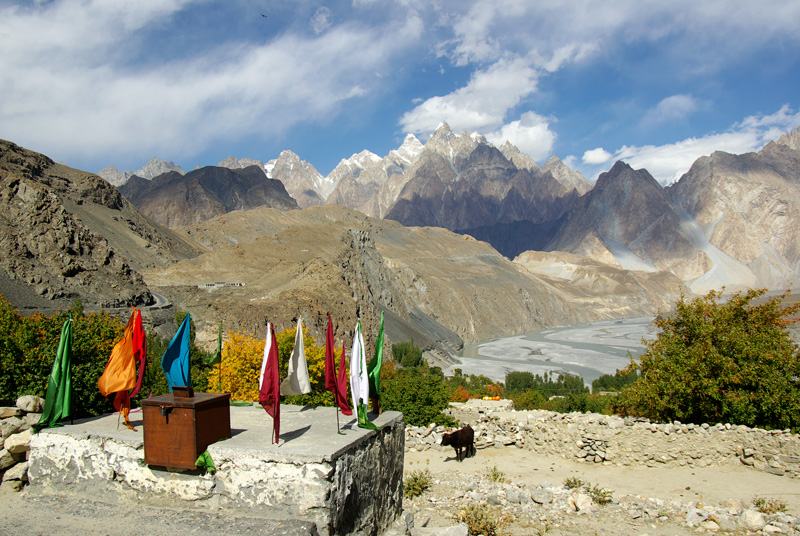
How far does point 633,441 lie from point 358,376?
38.8 ft

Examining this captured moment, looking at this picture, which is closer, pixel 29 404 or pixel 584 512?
pixel 29 404

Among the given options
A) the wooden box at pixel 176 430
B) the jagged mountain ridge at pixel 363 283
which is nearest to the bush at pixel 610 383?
the jagged mountain ridge at pixel 363 283

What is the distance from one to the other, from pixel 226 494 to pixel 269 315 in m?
36.5

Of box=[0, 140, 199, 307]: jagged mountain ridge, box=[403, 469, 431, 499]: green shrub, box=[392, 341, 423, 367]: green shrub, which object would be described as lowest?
box=[392, 341, 423, 367]: green shrub

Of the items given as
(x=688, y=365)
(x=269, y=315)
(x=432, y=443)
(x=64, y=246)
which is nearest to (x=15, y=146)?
(x=64, y=246)

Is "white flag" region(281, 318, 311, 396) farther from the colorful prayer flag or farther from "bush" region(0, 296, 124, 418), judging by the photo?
"bush" region(0, 296, 124, 418)

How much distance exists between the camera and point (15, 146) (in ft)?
300

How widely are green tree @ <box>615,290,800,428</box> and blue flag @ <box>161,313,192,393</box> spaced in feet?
52.7

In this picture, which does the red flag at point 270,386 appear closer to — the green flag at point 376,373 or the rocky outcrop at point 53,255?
the green flag at point 376,373

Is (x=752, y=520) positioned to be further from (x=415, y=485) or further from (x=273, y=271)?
(x=273, y=271)

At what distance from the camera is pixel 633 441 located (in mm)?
16984

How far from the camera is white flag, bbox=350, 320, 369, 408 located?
8.99 m

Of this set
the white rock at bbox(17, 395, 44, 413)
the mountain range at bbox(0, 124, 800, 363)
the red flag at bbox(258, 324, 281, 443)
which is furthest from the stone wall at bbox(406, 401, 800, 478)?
the mountain range at bbox(0, 124, 800, 363)

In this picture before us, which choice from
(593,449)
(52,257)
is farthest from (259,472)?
(52,257)
